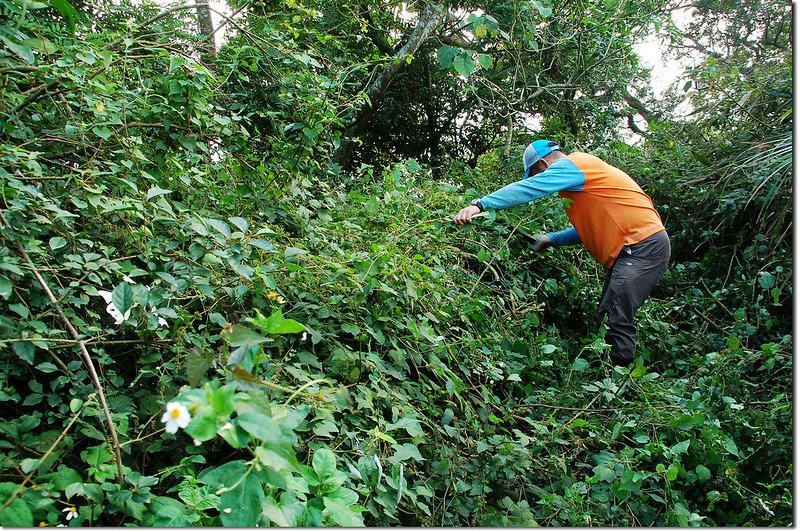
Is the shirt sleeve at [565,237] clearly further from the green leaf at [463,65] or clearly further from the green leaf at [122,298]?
the green leaf at [122,298]

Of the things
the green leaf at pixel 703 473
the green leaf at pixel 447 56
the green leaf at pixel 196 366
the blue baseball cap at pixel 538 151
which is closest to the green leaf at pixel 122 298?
the green leaf at pixel 196 366

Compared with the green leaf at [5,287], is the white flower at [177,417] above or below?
above

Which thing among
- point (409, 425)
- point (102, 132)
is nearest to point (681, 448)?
point (409, 425)

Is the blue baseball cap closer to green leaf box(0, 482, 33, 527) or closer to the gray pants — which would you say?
the gray pants

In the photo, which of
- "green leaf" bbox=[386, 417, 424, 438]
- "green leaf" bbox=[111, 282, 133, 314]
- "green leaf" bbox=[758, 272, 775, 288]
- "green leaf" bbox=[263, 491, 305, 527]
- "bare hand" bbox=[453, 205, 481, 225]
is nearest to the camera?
"green leaf" bbox=[263, 491, 305, 527]

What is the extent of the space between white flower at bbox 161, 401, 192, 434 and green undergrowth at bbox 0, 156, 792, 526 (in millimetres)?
13

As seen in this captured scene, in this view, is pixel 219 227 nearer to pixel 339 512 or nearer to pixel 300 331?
pixel 300 331

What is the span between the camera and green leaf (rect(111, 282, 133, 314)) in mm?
1528

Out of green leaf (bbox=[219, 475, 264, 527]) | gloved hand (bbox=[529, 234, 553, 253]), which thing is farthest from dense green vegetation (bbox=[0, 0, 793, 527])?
gloved hand (bbox=[529, 234, 553, 253])

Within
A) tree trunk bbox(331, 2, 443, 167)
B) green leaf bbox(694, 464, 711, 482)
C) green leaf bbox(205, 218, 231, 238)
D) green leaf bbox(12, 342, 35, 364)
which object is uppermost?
tree trunk bbox(331, 2, 443, 167)

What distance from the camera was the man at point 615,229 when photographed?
322cm

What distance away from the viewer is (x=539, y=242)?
3.58 metres

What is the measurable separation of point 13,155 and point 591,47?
18.2 feet

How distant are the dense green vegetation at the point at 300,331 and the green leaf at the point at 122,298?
3cm
